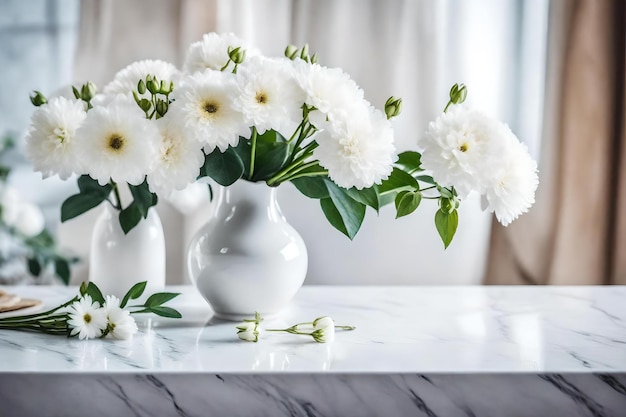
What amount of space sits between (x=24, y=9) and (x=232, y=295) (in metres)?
1.52

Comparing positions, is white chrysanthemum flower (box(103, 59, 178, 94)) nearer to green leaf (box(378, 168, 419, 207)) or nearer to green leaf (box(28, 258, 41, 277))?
green leaf (box(378, 168, 419, 207))

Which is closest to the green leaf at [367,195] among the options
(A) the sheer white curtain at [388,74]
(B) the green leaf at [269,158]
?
(B) the green leaf at [269,158]

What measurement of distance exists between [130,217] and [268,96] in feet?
0.98

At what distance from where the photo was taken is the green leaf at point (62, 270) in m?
1.81

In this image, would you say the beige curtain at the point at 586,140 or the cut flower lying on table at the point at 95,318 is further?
the beige curtain at the point at 586,140

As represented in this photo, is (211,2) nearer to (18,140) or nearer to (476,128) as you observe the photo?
(18,140)

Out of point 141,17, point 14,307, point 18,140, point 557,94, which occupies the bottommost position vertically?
point 14,307

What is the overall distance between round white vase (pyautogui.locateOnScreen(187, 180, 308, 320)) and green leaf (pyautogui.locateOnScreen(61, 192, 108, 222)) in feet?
0.50

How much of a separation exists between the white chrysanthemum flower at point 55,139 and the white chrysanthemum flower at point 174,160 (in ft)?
0.34

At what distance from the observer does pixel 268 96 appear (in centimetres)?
88

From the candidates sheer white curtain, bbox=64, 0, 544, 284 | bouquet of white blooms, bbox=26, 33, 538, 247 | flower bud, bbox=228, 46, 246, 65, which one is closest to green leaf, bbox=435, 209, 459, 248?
bouquet of white blooms, bbox=26, 33, 538, 247

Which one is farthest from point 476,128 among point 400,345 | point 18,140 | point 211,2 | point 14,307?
point 18,140

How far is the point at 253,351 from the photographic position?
2.75 feet

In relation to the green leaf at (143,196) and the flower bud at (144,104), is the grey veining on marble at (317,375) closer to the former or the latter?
the green leaf at (143,196)
